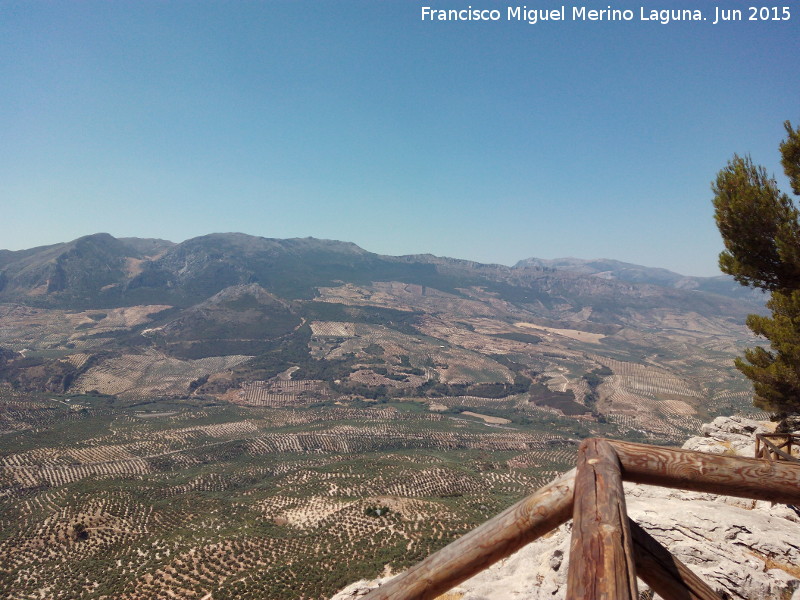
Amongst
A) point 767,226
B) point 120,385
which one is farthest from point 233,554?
point 120,385

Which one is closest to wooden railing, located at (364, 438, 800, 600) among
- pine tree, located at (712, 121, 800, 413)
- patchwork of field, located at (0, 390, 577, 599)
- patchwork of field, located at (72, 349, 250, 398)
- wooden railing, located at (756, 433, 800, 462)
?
wooden railing, located at (756, 433, 800, 462)

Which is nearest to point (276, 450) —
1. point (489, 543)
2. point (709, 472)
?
point (489, 543)

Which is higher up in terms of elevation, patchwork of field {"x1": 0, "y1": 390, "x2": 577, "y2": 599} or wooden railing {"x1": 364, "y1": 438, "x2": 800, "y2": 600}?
wooden railing {"x1": 364, "y1": 438, "x2": 800, "y2": 600}

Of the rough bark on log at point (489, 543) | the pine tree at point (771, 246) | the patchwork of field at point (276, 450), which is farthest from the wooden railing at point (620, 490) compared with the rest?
the patchwork of field at point (276, 450)

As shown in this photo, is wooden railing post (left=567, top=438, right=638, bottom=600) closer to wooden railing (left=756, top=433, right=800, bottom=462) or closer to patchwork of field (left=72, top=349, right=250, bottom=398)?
wooden railing (left=756, top=433, right=800, bottom=462)

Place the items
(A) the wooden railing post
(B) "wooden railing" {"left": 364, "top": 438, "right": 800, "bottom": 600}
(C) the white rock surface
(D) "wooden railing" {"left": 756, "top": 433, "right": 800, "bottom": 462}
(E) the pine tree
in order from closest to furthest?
(A) the wooden railing post, (B) "wooden railing" {"left": 364, "top": 438, "right": 800, "bottom": 600}, (C) the white rock surface, (D) "wooden railing" {"left": 756, "top": 433, "right": 800, "bottom": 462}, (E) the pine tree

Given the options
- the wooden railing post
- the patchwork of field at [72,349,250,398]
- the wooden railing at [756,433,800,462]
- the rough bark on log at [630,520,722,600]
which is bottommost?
the patchwork of field at [72,349,250,398]

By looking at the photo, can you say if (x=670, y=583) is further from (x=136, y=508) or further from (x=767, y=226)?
(x=136, y=508)

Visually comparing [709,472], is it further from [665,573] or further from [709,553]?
[709,553]
